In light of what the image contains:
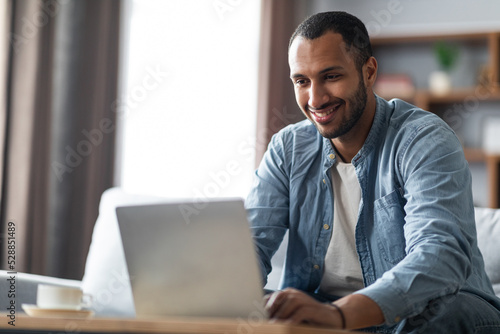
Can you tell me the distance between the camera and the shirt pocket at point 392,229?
1.44 meters

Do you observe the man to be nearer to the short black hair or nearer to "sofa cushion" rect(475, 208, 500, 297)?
the short black hair

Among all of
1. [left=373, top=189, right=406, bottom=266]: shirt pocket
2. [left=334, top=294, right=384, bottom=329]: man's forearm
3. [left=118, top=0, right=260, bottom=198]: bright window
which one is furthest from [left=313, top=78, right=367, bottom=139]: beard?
[left=118, top=0, right=260, bottom=198]: bright window

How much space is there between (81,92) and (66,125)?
19 cm

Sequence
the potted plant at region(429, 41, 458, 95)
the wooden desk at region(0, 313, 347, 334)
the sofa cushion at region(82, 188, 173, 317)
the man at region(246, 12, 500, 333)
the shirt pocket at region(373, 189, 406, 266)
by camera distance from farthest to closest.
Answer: the potted plant at region(429, 41, 458, 95) → the sofa cushion at region(82, 188, 173, 317) → the shirt pocket at region(373, 189, 406, 266) → the man at region(246, 12, 500, 333) → the wooden desk at region(0, 313, 347, 334)

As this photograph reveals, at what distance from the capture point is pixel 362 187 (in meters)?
1.52

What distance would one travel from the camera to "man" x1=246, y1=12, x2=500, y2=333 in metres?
1.27

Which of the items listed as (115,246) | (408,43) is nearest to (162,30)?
(408,43)

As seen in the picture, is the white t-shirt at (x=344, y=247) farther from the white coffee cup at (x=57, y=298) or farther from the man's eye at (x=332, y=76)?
the white coffee cup at (x=57, y=298)

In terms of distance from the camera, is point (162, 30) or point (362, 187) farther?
point (162, 30)

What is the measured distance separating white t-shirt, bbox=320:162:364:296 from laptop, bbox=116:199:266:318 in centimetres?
60

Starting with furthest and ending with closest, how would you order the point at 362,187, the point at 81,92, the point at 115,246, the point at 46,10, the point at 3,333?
1. the point at 81,92
2. the point at 46,10
3. the point at 115,246
4. the point at 362,187
5. the point at 3,333

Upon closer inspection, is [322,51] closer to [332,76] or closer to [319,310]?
[332,76]

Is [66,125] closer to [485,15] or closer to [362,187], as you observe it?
[362,187]

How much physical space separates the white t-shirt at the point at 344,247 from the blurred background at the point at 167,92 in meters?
1.75
